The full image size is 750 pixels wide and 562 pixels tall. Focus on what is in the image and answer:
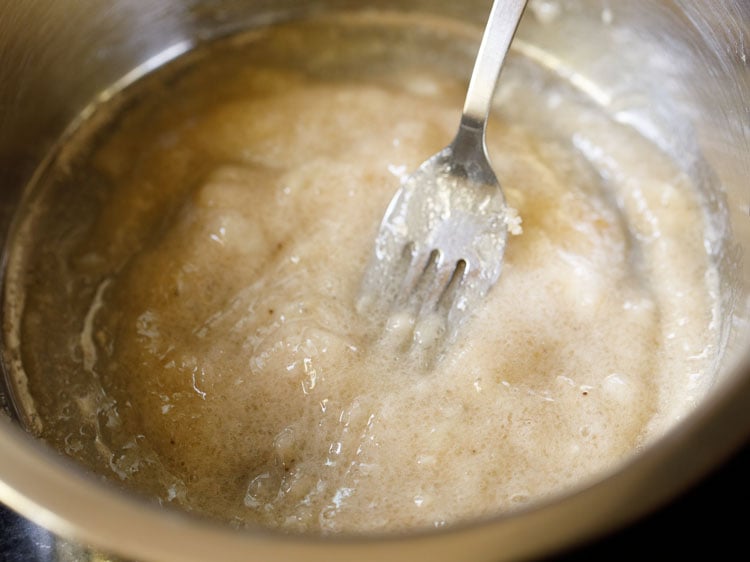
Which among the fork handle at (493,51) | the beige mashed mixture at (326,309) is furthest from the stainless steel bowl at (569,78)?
the fork handle at (493,51)

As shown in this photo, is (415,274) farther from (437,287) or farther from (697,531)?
(697,531)

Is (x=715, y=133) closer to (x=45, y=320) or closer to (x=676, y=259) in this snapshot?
(x=676, y=259)

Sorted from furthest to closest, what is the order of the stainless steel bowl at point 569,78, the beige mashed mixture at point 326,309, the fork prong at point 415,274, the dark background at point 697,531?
the fork prong at point 415,274, the beige mashed mixture at point 326,309, the dark background at point 697,531, the stainless steel bowl at point 569,78

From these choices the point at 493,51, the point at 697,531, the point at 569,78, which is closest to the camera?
the point at 697,531

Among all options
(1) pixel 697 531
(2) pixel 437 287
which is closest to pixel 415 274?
(2) pixel 437 287

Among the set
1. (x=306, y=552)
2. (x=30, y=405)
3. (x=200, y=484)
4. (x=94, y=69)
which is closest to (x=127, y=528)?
(x=306, y=552)

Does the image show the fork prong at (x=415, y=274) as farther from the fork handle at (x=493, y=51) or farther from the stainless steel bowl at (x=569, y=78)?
the stainless steel bowl at (x=569, y=78)

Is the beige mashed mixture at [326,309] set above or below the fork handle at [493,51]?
below

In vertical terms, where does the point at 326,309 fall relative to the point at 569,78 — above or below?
below
